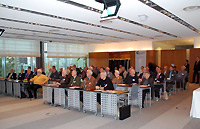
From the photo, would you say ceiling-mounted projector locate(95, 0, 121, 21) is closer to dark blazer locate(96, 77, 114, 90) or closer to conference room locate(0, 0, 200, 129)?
conference room locate(0, 0, 200, 129)

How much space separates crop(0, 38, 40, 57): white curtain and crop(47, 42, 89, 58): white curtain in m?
1.04

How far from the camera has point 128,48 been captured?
15062 mm

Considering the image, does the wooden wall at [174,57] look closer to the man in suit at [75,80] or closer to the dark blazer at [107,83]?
the man in suit at [75,80]

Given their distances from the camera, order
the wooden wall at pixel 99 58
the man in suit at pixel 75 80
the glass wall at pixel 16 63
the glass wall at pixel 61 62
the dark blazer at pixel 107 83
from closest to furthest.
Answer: the dark blazer at pixel 107 83
the man in suit at pixel 75 80
the glass wall at pixel 16 63
the glass wall at pixel 61 62
the wooden wall at pixel 99 58

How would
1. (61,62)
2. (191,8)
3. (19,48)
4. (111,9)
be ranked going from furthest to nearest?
(61,62) < (19,48) < (191,8) < (111,9)

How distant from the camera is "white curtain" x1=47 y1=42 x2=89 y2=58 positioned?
13.9 metres

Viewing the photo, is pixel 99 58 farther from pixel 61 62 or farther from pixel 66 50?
pixel 61 62

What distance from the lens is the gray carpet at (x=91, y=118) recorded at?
16.4 ft

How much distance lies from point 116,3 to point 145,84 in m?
4.33

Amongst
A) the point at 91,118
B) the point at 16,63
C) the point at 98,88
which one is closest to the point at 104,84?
the point at 98,88

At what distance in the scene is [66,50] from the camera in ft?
49.5

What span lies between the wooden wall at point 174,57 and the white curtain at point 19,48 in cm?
989

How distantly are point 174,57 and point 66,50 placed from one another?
28.8 ft

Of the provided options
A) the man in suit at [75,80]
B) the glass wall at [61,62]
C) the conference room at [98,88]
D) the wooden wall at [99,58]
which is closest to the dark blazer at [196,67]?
the conference room at [98,88]
